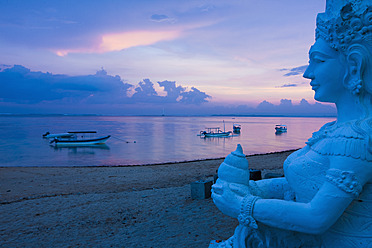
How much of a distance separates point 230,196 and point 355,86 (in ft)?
3.57

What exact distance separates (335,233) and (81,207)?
7902 millimetres

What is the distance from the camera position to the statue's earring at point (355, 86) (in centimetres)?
172

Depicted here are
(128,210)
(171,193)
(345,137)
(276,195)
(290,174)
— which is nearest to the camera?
(345,137)

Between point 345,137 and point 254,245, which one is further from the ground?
point 345,137

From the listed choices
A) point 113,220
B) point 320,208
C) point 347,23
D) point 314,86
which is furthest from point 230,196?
point 113,220

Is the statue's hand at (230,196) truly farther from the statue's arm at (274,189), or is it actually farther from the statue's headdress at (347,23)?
the statue's headdress at (347,23)

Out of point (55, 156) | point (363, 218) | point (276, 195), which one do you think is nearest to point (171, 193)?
point (276, 195)

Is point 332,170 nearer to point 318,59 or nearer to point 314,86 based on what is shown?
point 314,86

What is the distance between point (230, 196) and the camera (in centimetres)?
186

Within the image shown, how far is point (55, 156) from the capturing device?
28.5m

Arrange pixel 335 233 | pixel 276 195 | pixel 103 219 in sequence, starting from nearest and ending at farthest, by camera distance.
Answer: pixel 335 233
pixel 276 195
pixel 103 219

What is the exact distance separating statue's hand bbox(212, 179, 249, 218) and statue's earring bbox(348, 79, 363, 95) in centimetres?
97

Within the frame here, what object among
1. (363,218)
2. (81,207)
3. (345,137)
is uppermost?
(345,137)

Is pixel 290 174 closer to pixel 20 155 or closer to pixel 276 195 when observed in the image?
pixel 276 195
